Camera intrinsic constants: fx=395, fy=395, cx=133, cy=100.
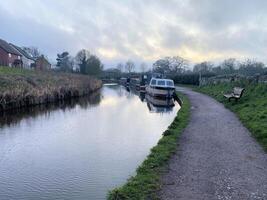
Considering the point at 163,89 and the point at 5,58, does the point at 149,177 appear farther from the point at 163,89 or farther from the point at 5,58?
the point at 5,58

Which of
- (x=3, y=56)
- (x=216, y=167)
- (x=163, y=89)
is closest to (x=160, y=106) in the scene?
(x=163, y=89)

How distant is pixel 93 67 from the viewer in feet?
346

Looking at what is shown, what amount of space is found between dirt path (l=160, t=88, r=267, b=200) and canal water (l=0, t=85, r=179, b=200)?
163cm

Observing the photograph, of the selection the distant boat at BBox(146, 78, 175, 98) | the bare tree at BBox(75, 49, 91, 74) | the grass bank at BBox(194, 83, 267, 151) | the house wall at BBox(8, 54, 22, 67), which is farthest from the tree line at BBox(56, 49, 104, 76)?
the grass bank at BBox(194, 83, 267, 151)

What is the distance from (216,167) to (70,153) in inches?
236

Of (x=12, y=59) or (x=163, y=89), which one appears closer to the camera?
(x=163, y=89)

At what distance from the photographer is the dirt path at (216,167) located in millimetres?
8195

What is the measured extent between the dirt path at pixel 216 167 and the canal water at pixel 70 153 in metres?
1.63

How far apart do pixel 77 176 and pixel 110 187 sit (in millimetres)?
1535

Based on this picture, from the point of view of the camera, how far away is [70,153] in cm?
1420

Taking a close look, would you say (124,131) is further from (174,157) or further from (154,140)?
(174,157)

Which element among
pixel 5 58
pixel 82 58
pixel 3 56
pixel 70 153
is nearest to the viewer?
pixel 70 153

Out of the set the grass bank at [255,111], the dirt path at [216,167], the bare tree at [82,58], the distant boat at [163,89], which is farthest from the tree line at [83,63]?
the dirt path at [216,167]

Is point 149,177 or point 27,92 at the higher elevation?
point 27,92
